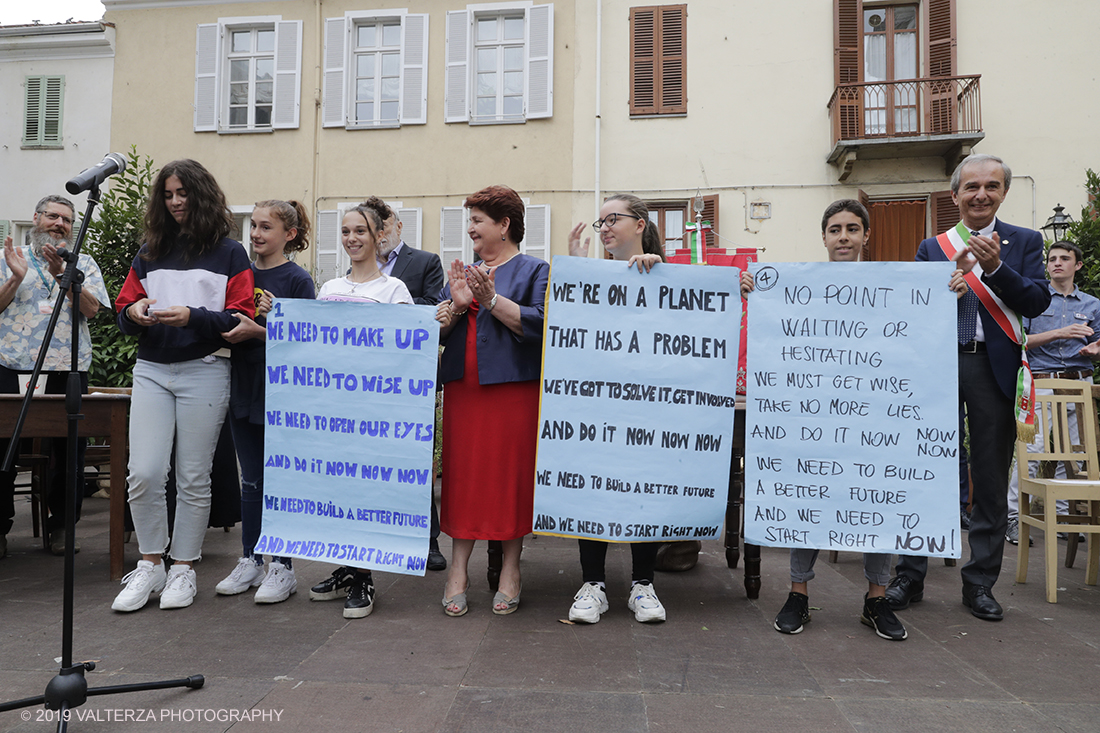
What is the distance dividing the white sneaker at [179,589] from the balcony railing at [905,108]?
10.4 metres

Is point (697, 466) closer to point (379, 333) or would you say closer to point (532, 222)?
point (379, 333)

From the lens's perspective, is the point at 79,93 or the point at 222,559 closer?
the point at 222,559

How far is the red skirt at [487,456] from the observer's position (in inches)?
126

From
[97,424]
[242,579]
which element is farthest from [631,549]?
[97,424]

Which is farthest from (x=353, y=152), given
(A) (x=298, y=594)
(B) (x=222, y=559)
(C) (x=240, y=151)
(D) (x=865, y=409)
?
(D) (x=865, y=409)

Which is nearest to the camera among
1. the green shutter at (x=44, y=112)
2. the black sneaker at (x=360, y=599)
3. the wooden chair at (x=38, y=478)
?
the black sneaker at (x=360, y=599)

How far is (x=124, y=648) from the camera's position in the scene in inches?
108

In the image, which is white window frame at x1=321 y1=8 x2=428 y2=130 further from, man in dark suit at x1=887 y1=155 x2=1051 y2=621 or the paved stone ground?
man in dark suit at x1=887 y1=155 x2=1051 y2=621

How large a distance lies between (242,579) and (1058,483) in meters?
4.03

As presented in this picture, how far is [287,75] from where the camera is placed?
494 inches

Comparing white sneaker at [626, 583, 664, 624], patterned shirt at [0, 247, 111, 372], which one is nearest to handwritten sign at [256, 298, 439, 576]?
white sneaker at [626, 583, 664, 624]

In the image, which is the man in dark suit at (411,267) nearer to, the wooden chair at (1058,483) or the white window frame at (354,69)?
the wooden chair at (1058,483)

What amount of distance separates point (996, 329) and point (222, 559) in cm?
421

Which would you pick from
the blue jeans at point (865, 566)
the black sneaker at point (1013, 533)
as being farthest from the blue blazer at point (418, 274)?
the black sneaker at point (1013, 533)
